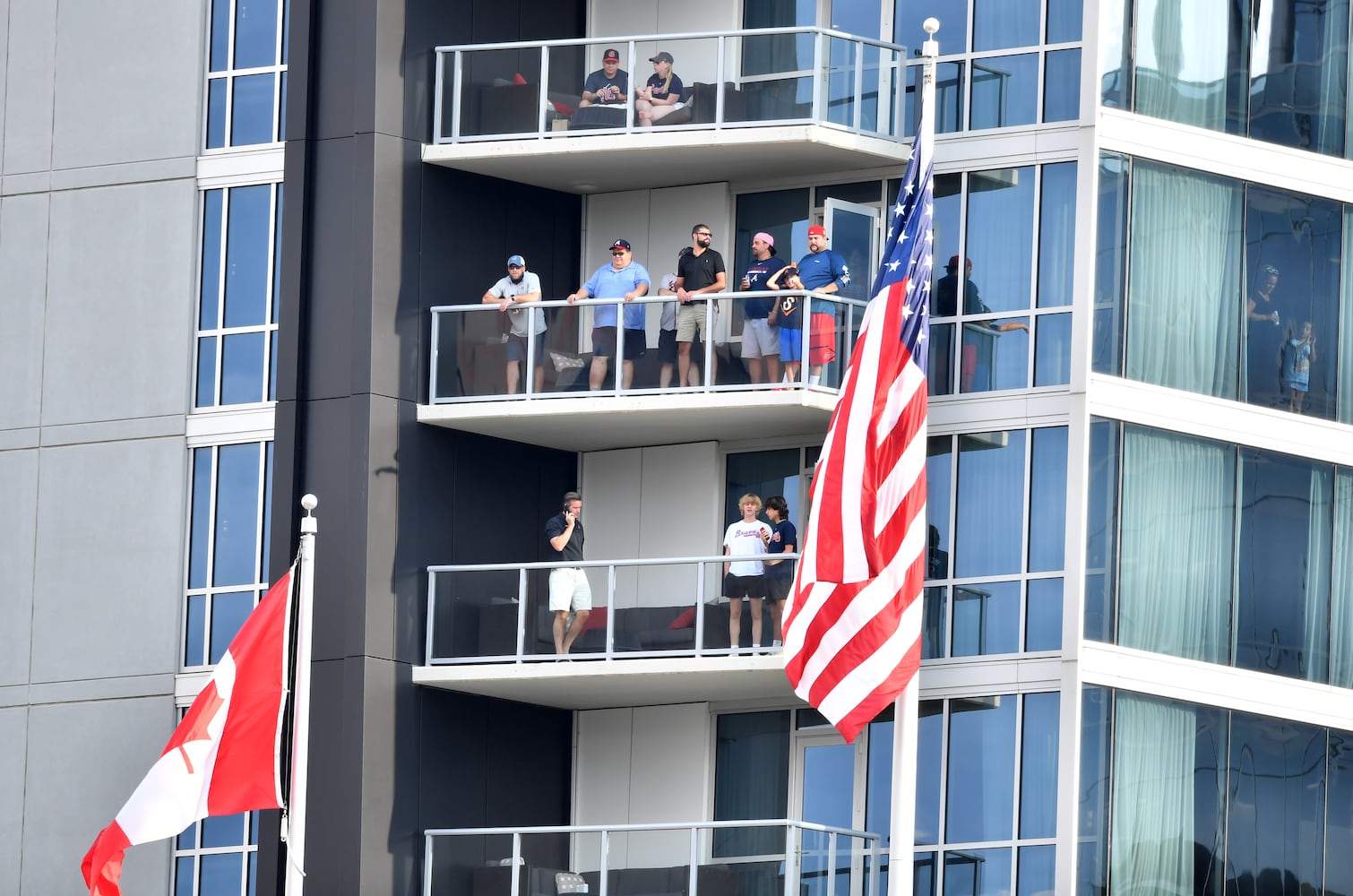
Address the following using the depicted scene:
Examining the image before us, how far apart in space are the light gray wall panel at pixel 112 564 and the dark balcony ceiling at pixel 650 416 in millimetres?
3640

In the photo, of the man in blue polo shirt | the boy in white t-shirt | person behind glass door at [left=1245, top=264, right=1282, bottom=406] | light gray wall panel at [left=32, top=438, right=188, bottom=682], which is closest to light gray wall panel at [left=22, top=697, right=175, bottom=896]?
light gray wall panel at [left=32, top=438, right=188, bottom=682]

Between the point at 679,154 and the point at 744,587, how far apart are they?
195 inches

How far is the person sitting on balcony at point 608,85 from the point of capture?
35000 millimetres

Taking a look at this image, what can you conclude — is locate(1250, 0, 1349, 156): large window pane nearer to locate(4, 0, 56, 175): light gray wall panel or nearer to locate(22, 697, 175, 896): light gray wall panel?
locate(22, 697, 175, 896): light gray wall panel

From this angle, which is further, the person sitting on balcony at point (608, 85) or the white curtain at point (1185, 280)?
the person sitting on balcony at point (608, 85)

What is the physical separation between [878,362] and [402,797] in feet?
24.1

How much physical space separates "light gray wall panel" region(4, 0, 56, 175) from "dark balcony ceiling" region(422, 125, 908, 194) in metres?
5.36

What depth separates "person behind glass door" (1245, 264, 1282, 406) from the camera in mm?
33719

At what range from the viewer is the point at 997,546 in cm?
→ 3334

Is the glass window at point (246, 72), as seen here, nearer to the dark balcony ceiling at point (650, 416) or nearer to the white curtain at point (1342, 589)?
the dark balcony ceiling at point (650, 416)

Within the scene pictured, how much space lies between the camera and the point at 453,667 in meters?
33.9

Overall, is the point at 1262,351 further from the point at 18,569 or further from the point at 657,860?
the point at 18,569

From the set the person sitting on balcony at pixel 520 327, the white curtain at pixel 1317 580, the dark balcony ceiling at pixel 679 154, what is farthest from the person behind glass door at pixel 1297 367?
the person sitting on balcony at pixel 520 327

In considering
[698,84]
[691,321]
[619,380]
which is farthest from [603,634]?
[698,84]
